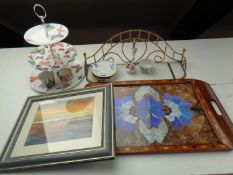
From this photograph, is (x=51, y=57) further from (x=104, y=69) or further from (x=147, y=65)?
(x=147, y=65)

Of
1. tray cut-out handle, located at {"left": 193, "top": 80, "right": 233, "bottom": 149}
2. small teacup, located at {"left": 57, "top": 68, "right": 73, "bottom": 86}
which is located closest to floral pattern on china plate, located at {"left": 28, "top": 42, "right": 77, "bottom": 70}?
small teacup, located at {"left": 57, "top": 68, "right": 73, "bottom": 86}

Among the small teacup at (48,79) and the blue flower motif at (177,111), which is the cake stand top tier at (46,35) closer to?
the small teacup at (48,79)

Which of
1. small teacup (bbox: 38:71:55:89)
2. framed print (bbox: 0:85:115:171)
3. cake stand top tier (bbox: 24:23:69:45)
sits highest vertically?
cake stand top tier (bbox: 24:23:69:45)

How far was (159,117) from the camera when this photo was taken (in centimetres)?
71

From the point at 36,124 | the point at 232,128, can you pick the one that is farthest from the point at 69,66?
the point at 232,128

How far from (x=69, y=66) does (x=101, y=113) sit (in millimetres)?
310

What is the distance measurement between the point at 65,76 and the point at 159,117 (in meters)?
0.38

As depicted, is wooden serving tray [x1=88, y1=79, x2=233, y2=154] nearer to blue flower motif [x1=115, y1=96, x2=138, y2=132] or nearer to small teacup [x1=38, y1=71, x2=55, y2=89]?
blue flower motif [x1=115, y1=96, x2=138, y2=132]

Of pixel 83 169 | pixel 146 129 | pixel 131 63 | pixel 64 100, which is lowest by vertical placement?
pixel 83 169

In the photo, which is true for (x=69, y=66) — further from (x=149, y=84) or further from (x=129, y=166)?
(x=129, y=166)

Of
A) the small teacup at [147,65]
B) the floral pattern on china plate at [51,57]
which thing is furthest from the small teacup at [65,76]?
the small teacup at [147,65]

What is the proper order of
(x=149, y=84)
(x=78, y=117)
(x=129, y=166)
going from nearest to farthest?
1. (x=129, y=166)
2. (x=78, y=117)
3. (x=149, y=84)

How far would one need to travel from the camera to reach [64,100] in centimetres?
78

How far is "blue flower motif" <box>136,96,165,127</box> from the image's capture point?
702mm
